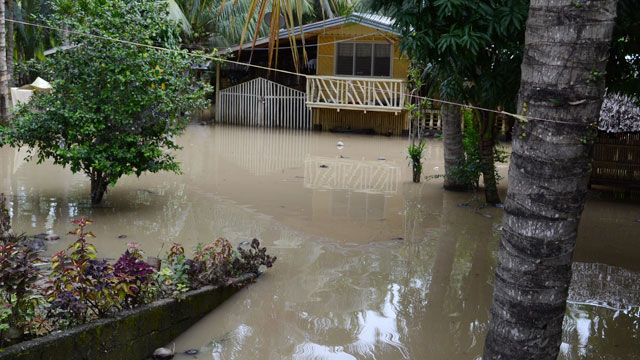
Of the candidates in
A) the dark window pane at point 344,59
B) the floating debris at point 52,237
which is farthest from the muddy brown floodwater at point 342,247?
the dark window pane at point 344,59

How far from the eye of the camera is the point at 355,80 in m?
21.0

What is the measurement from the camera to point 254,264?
6.45 m

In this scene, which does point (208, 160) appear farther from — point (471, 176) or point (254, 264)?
point (254, 264)

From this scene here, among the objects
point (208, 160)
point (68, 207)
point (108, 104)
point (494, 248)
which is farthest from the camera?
point (208, 160)

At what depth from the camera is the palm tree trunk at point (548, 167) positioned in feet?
10.3

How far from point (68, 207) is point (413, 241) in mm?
5257

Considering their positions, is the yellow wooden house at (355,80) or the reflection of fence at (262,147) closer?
the reflection of fence at (262,147)

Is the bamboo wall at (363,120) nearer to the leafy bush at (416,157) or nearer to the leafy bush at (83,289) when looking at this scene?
the leafy bush at (416,157)

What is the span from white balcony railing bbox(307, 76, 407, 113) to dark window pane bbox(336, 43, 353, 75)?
0.61m

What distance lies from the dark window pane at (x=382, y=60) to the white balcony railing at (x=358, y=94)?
0.73 m

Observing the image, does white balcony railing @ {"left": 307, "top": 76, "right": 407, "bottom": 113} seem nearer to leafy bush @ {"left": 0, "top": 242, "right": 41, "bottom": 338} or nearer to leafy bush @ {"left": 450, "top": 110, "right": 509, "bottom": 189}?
leafy bush @ {"left": 450, "top": 110, "right": 509, "bottom": 189}

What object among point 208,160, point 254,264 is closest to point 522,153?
point 254,264

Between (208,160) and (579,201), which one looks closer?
(579,201)

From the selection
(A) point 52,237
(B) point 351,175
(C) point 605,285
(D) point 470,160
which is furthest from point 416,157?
(A) point 52,237
